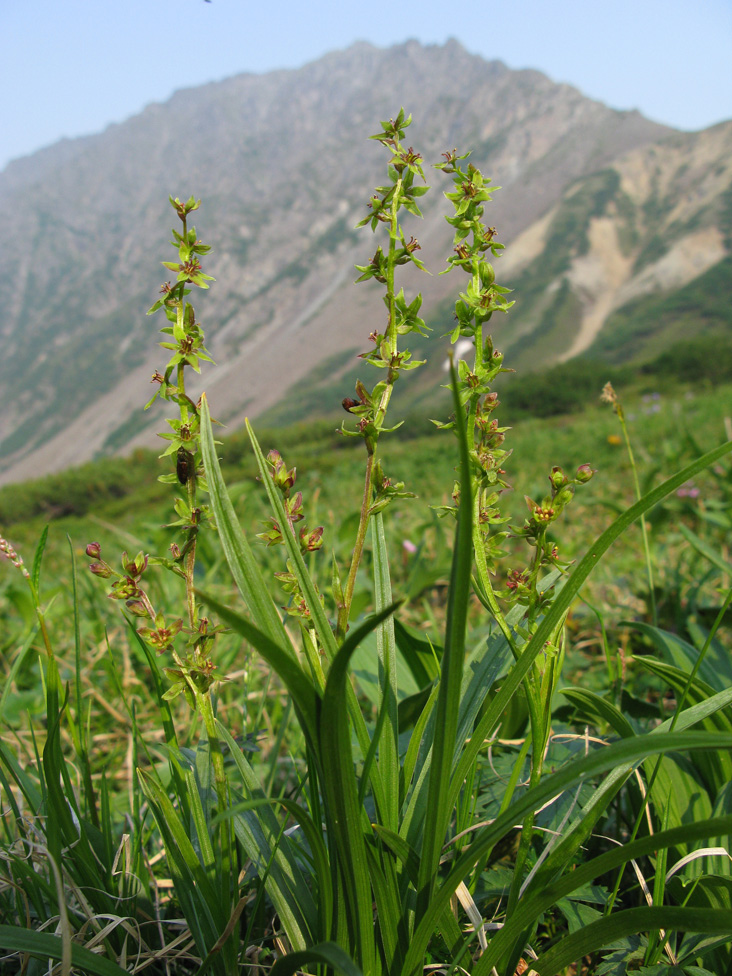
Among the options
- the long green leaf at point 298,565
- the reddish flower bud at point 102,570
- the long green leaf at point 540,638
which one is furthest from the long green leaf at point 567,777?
the reddish flower bud at point 102,570

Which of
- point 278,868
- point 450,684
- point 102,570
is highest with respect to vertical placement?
point 102,570

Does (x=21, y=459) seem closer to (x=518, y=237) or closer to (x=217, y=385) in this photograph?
(x=217, y=385)

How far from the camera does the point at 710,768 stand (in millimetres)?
1255

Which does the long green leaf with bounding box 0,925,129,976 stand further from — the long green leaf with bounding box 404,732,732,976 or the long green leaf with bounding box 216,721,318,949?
the long green leaf with bounding box 404,732,732,976

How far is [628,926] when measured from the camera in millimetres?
813

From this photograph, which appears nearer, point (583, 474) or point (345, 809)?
point (345, 809)

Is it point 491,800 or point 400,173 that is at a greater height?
point 400,173

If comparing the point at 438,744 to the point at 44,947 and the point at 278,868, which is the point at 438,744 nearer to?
the point at 278,868

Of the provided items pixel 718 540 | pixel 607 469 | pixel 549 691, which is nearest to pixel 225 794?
pixel 549 691

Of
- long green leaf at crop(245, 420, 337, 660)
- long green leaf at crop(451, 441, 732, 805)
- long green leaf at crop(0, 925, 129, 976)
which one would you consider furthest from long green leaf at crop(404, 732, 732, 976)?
long green leaf at crop(0, 925, 129, 976)

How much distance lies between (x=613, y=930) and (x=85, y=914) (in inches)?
35.4

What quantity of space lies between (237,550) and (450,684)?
0.35 m

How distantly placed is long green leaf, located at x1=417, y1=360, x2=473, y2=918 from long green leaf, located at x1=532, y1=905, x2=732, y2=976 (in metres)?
0.20

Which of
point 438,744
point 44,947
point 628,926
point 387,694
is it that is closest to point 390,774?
point 387,694
